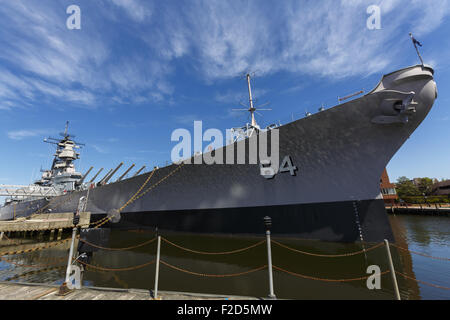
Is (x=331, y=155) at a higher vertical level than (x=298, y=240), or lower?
higher

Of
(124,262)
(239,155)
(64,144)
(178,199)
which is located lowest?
(124,262)

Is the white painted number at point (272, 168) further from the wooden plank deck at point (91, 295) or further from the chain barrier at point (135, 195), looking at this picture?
the chain barrier at point (135, 195)

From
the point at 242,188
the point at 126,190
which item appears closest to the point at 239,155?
the point at 242,188

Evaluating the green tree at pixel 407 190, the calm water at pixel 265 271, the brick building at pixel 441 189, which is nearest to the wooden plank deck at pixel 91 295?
the calm water at pixel 265 271

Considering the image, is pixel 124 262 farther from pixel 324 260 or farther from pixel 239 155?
pixel 324 260

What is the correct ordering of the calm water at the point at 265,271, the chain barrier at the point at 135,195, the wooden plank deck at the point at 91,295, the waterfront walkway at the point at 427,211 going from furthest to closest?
the waterfront walkway at the point at 427,211 < the chain barrier at the point at 135,195 < the calm water at the point at 265,271 < the wooden plank deck at the point at 91,295

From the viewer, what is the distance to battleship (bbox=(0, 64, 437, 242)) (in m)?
7.51

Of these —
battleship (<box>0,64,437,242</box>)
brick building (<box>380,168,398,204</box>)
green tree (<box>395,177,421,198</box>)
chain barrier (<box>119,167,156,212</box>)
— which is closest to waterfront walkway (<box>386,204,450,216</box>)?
brick building (<box>380,168,398,204</box>)

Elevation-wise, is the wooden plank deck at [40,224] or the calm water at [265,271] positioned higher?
the wooden plank deck at [40,224]

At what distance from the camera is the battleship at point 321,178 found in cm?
751

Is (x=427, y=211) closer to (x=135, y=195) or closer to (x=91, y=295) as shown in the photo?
(x=135, y=195)

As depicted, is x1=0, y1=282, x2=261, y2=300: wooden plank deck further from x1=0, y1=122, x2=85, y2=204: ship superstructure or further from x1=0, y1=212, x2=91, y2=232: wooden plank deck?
x1=0, y1=122, x2=85, y2=204: ship superstructure

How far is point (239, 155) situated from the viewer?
10.8 metres
